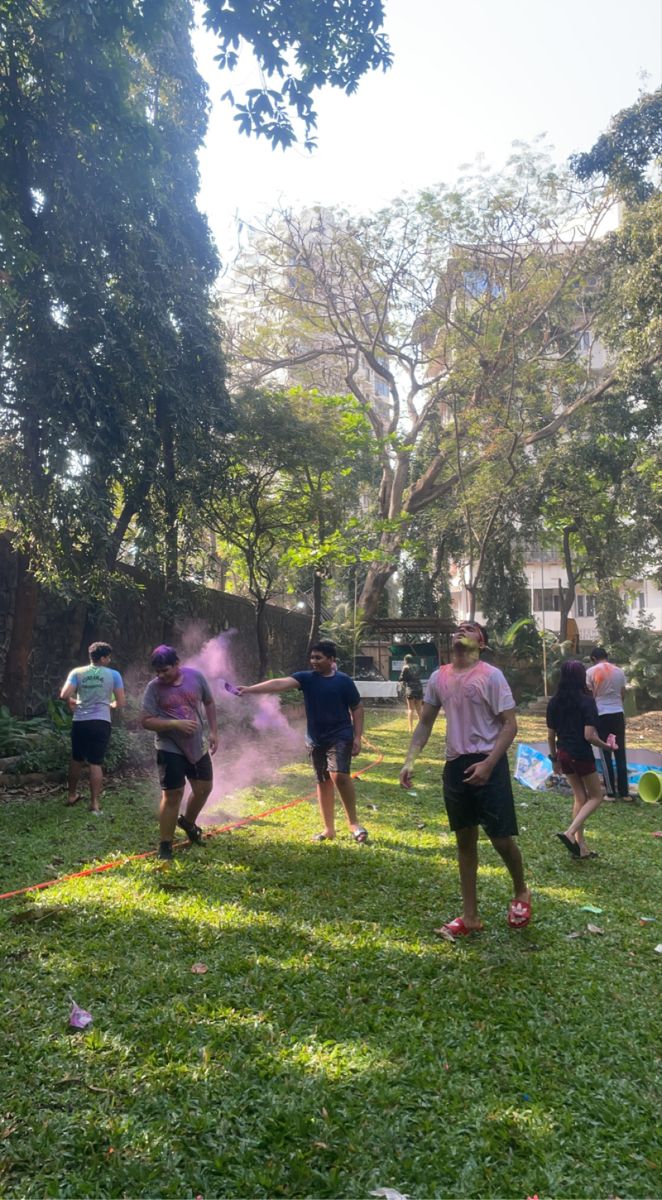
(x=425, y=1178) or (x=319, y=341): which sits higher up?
(x=319, y=341)

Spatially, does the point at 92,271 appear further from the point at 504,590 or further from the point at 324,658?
the point at 504,590

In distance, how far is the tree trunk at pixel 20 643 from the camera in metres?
11.0

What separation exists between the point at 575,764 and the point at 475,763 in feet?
9.15

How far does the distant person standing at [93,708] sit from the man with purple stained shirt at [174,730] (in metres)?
2.02

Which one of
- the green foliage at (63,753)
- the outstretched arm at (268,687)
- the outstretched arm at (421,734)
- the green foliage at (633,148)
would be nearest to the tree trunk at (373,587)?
the green foliage at (633,148)

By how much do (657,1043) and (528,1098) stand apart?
85 cm

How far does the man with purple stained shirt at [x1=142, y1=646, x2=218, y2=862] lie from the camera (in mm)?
6266

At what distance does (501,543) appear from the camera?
1147 inches

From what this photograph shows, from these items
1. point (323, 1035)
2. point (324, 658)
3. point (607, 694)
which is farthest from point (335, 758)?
point (607, 694)

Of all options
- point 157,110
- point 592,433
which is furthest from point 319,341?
point 157,110

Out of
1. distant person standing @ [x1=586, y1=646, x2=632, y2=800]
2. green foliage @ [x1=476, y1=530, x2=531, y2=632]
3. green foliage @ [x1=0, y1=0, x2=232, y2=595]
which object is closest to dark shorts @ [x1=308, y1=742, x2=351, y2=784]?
distant person standing @ [x1=586, y1=646, x2=632, y2=800]

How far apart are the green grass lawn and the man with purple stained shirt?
1.51 ft

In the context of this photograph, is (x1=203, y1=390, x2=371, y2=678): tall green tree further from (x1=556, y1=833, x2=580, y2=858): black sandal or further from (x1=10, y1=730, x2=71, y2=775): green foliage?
(x1=556, y1=833, x2=580, y2=858): black sandal

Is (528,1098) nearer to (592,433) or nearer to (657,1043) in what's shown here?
(657,1043)
